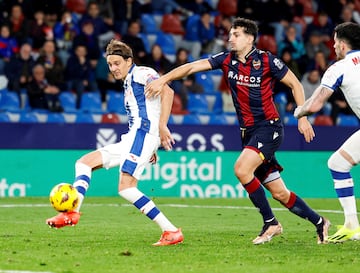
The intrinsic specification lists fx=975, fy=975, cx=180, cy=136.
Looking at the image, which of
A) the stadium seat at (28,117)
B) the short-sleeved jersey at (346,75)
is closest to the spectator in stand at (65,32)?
the stadium seat at (28,117)

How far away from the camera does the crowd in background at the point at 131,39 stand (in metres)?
20.2

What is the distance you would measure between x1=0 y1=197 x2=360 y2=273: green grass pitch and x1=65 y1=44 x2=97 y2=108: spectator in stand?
5.80 metres

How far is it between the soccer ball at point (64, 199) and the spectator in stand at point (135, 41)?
37.8 ft

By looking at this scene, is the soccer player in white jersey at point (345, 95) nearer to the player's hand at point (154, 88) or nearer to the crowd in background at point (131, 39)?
the player's hand at point (154, 88)

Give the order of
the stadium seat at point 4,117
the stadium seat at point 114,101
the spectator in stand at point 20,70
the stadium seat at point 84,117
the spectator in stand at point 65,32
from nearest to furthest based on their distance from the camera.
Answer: the stadium seat at point 4,117 < the spectator in stand at point 20,70 < the stadium seat at point 84,117 < the stadium seat at point 114,101 < the spectator in stand at point 65,32

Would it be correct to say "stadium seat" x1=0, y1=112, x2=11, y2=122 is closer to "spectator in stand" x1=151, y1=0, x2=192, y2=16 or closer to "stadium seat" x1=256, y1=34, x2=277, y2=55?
"spectator in stand" x1=151, y1=0, x2=192, y2=16

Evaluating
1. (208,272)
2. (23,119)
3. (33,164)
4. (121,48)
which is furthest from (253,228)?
(23,119)

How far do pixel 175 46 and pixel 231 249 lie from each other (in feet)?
46.1

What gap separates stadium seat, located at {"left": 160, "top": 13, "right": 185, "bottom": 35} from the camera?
23547 mm

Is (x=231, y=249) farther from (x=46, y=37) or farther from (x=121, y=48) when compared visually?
(x=46, y=37)

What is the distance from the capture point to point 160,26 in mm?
23703

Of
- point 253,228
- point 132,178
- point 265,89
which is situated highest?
point 265,89

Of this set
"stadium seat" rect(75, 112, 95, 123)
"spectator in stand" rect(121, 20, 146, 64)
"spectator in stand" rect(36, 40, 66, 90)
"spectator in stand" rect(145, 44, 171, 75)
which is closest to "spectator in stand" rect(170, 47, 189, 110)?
"spectator in stand" rect(145, 44, 171, 75)

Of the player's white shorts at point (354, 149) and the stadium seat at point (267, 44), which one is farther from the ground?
the stadium seat at point (267, 44)
